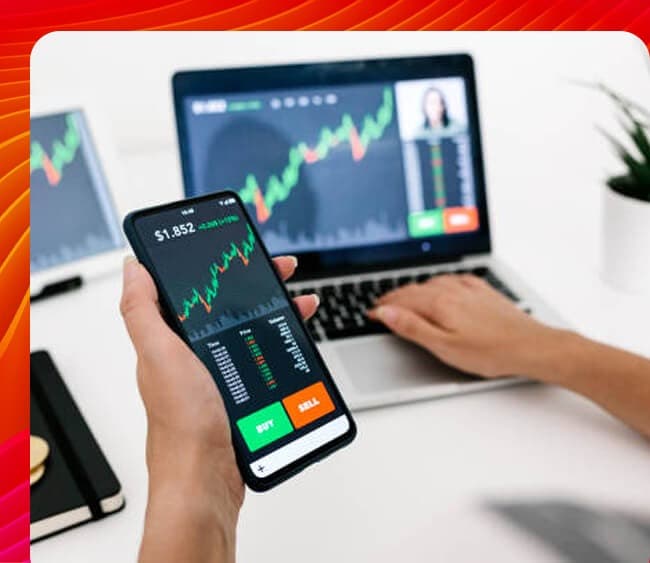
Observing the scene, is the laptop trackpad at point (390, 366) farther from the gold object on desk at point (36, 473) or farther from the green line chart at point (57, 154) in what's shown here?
the green line chart at point (57, 154)

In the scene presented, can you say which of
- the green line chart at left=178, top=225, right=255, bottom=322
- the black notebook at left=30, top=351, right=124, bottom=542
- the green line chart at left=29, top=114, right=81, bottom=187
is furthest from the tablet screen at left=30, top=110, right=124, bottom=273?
the green line chart at left=178, top=225, right=255, bottom=322

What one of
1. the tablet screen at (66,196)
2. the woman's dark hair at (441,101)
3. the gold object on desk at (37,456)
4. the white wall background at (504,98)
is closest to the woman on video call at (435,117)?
the woman's dark hair at (441,101)

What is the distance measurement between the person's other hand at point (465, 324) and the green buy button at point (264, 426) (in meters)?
0.19

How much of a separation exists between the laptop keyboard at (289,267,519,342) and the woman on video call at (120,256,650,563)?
0.07ft

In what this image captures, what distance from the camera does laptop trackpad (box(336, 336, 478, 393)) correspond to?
0.67 m

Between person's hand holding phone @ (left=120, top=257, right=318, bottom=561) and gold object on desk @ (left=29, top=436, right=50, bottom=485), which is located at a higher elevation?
person's hand holding phone @ (left=120, top=257, right=318, bottom=561)

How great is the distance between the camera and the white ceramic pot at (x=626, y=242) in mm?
805

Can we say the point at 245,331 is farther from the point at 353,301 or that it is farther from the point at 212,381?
the point at 353,301

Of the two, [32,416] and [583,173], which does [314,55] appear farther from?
[32,416]

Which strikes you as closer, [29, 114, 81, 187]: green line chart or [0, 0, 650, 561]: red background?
[0, 0, 650, 561]: red background

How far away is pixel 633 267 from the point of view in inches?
32.4

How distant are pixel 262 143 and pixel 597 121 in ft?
2.03

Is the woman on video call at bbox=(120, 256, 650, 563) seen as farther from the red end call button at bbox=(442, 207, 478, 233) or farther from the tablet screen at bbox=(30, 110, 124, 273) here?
the tablet screen at bbox=(30, 110, 124, 273)

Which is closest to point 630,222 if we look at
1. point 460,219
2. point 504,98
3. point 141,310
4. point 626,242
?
point 626,242
